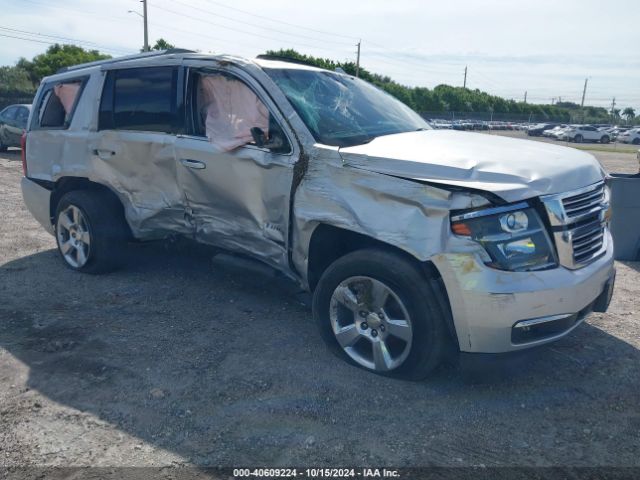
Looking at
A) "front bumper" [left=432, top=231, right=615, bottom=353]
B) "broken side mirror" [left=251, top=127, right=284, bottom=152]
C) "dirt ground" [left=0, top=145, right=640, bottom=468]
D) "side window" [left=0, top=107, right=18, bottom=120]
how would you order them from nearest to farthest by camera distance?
1. "dirt ground" [left=0, top=145, right=640, bottom=468]
2. "front bumper" [left=432, top=231, right=615, bottom=353]
3. "broken side mirror" [left=251, top=127, right=284, bottom=152]
4. "side window" [left=0, top=107, right=18, bottom=120]

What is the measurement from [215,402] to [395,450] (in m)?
1.10

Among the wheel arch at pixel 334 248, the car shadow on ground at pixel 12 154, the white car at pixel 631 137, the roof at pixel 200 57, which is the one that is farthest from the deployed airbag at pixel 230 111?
the white car at pixel 631 137

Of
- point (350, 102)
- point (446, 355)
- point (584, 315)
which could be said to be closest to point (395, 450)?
point (446, 355)

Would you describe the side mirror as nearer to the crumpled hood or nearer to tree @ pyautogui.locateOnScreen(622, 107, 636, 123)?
the crumpled hood

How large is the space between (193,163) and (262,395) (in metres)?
1.98

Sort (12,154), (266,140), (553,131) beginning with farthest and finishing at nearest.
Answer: (553,131), (12,154), (266,140)

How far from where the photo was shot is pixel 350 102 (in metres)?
4.57

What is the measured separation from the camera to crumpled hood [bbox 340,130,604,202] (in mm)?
3154

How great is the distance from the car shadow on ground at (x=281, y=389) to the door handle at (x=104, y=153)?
3.65 ft

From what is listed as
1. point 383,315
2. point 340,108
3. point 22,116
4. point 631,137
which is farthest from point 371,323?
point 631,137

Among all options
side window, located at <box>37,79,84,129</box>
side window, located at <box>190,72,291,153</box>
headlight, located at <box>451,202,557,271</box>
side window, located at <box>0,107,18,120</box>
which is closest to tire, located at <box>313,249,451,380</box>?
headlight, located at <box>451,202,557,271</box>

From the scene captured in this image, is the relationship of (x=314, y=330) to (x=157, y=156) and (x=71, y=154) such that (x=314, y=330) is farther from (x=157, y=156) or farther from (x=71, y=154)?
(x=71, y=154)

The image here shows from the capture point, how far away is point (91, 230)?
5352 millimetres

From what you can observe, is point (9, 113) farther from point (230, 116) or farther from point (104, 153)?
point (230, 116)
